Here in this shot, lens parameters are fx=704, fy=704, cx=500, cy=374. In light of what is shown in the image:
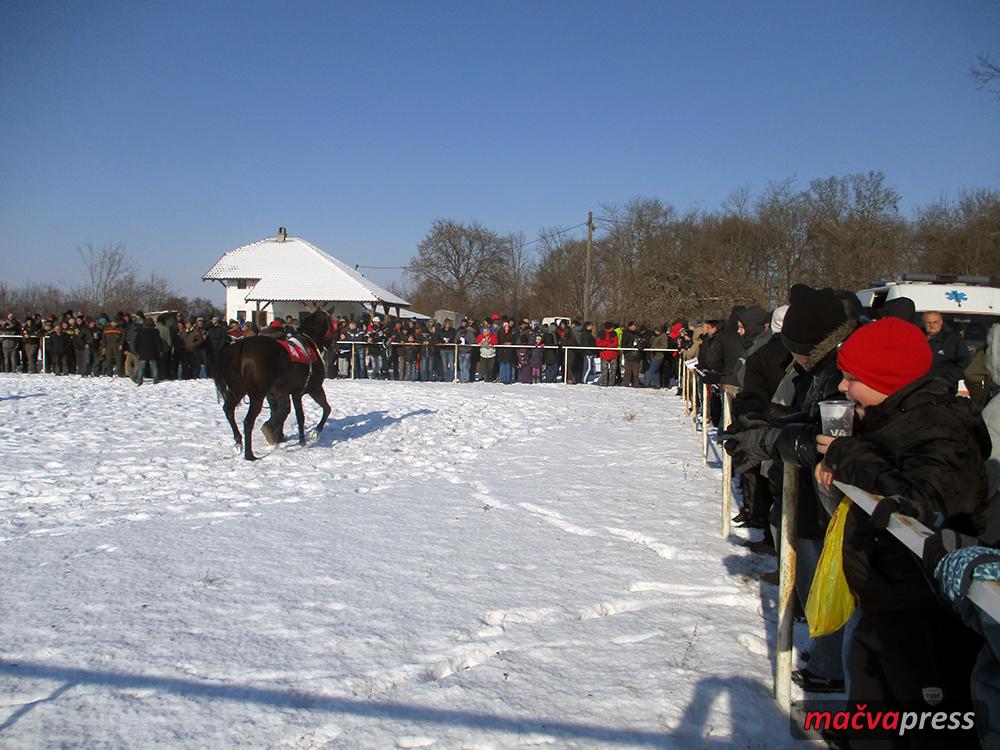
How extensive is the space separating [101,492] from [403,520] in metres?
3.18

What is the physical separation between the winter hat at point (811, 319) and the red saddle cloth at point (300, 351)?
783cm

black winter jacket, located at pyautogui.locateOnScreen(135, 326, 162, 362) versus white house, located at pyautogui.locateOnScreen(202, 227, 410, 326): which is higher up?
white house, located at pyautogui.locateOnScreen(202, 227, 410, 326)

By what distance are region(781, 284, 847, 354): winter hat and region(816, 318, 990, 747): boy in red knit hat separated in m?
0.89

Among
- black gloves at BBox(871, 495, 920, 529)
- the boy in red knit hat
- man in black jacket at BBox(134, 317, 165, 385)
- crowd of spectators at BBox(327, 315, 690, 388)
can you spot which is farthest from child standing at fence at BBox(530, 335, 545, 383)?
black gloves at BBox(871, 495, 920, 529)

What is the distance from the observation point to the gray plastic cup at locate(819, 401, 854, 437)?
252 cm

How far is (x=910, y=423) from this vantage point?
2.36 meters

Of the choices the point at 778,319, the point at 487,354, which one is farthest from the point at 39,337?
the point at 778,319

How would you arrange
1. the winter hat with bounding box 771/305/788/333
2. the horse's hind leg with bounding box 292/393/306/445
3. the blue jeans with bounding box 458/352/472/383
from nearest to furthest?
the winter hat with bounding box 771/305/788/333
the horse's hind leg with bounding box 292/393/306/445
the blue jeans with bounding box 458/352/472/383

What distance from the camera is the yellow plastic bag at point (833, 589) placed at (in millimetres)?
2451

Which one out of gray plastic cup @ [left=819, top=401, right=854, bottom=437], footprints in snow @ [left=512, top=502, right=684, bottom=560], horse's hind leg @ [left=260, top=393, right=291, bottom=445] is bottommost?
footprints in snow @ [left=512, top=502, right=684, bottom=560]

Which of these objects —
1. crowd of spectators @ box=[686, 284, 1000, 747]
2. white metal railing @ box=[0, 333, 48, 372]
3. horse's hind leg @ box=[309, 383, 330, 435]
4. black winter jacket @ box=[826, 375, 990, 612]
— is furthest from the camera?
white metal railing @ box=[0, 333, 48, 372]

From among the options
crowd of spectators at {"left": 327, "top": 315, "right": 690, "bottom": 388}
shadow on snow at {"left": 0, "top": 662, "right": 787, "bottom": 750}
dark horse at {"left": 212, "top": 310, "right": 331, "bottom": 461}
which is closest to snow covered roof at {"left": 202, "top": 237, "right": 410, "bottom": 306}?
crowd of spectators at {"left": 327, "top": 315, "right": 690, "bottom": 388}

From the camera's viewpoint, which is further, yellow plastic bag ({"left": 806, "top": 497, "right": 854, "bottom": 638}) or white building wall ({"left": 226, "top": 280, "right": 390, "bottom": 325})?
white building wall ({"left": 226, "top": 280, "right": 390, "bottom": 325})

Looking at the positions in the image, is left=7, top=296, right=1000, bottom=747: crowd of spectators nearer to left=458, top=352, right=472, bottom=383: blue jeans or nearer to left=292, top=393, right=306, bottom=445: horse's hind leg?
left=292, top=393, right=306, bottom=445: horse's hind leg
